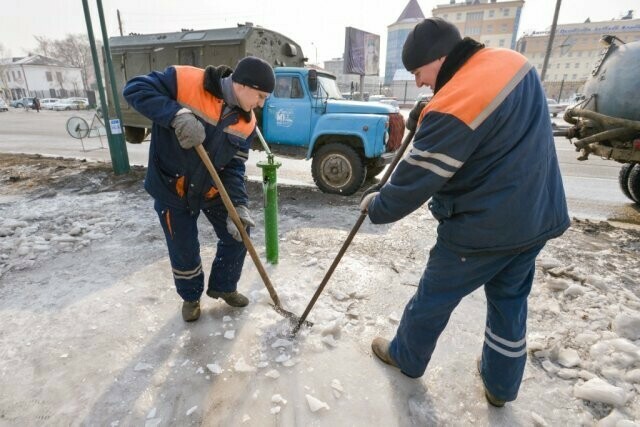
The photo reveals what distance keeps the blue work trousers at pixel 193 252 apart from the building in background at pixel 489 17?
64.4m

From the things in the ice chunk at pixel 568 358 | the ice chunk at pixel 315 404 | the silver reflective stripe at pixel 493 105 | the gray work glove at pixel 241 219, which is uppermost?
the silver reflective stripe at pixel 493 105

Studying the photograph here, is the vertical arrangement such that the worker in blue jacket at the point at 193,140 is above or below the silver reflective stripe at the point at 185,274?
above

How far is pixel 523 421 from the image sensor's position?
191 cm

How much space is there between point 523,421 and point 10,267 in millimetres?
4311

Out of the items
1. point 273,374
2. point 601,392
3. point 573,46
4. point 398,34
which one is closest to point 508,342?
point 601,392

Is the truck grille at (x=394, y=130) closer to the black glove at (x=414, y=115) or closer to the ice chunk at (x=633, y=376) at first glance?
the black glove at (x=414, y=115)

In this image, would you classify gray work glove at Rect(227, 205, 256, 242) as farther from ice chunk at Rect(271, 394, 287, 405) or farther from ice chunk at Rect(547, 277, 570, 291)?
ice chunk at Rect(547, 277, 570, 291)

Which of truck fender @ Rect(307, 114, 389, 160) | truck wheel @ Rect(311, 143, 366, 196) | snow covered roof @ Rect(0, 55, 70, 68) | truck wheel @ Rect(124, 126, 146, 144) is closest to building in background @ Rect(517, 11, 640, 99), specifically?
truck fender @ Rect(307, 114, 389, 160)

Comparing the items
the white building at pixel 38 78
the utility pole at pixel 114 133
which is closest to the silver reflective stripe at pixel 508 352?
the utility pole at pixel 114 133

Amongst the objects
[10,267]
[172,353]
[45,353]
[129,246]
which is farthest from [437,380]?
[10,267]

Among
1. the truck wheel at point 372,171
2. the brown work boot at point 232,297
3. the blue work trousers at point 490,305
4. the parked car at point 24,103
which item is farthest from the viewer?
the parked car at point 24,103

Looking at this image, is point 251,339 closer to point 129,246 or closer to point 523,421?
point 523,421

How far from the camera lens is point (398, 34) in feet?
209

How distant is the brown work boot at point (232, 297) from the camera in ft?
9.17
